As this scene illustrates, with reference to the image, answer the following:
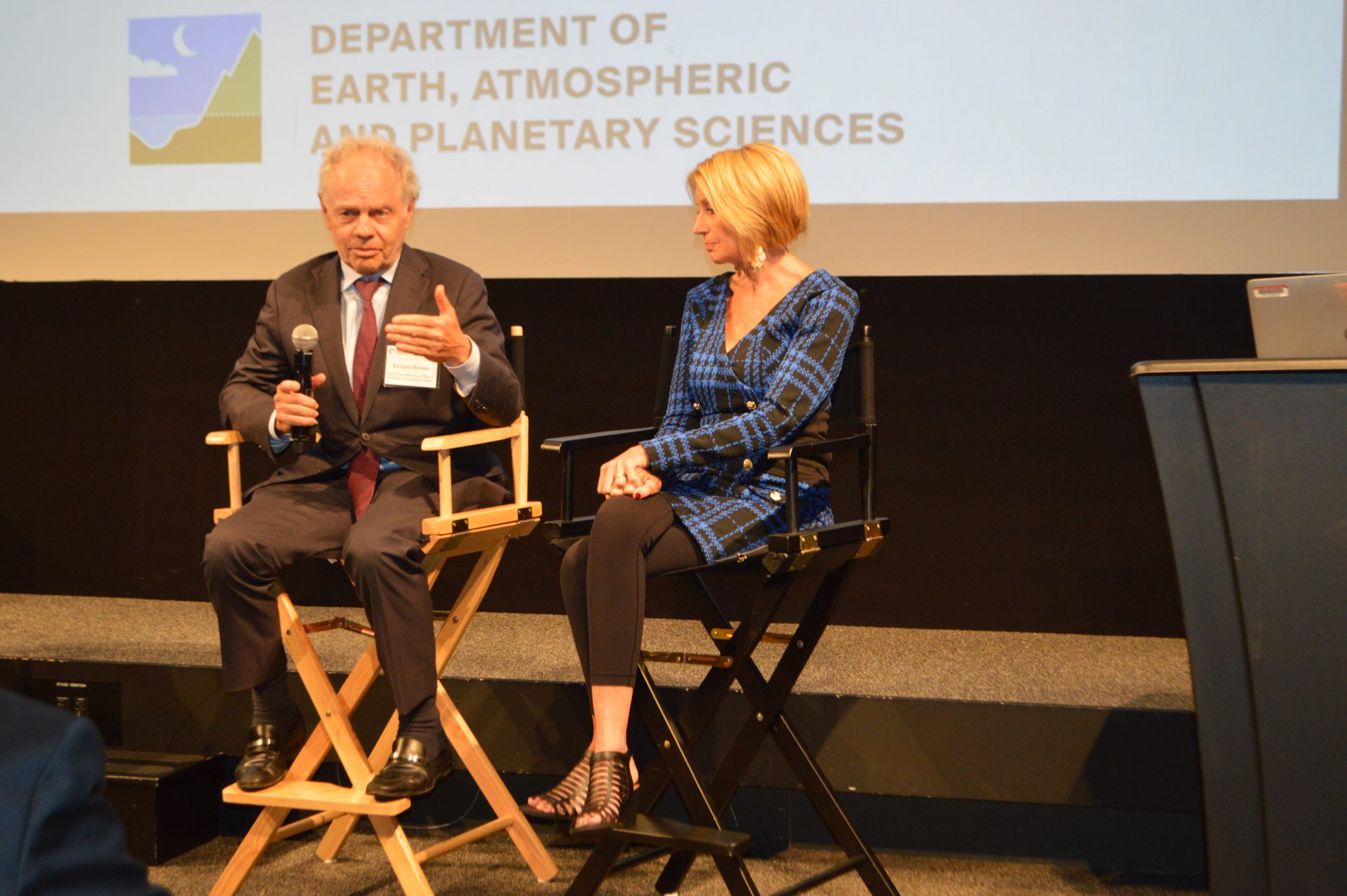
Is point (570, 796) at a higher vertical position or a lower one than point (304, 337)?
lower

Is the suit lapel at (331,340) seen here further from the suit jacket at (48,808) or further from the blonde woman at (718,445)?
the suit jacket at (48,808)

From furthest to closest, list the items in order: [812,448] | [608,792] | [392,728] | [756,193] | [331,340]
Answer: [331,340]
[392,728]
[756,193]
[812,448]
[608,792]

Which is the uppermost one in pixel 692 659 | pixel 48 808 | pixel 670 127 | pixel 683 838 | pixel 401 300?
pixel 670 127

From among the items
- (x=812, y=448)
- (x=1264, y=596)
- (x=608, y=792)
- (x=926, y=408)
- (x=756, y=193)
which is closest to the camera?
(x=1264, y=596)

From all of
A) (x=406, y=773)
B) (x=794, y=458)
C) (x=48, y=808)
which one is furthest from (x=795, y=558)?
(x=48, y=808)

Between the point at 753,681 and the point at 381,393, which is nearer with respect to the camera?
the point at 753,681

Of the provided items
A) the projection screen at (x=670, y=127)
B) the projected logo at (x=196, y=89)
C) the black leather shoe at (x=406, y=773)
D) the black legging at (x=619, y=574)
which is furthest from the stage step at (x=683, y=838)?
the projected logo at (x=196, y=89)

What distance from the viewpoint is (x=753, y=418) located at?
7.62ft

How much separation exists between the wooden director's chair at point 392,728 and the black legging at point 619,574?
306mm

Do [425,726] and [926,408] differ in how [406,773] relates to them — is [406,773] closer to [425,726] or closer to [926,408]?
[425,726]

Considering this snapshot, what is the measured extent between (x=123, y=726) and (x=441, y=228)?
164 cm

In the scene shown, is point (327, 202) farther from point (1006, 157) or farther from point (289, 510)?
point (1006, 157)

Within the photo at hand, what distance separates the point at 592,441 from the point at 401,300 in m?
0.57

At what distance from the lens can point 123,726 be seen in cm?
303
